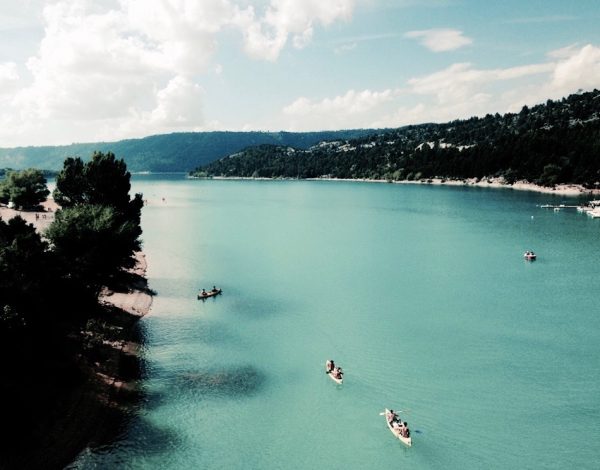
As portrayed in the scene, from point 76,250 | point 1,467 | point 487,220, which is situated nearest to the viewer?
point 1,467

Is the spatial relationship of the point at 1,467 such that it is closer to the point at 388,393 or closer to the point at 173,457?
the point at 173,457

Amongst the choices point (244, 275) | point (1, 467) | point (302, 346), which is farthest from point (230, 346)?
point (244, 275)

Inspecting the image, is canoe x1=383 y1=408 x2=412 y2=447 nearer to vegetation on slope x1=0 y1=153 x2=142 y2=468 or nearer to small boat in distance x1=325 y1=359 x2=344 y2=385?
small boat in distance x1=325 y1=359 x2=344 y2=385

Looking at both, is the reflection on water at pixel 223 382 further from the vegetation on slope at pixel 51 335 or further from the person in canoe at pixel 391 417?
the person in canoe at pixel 391 417

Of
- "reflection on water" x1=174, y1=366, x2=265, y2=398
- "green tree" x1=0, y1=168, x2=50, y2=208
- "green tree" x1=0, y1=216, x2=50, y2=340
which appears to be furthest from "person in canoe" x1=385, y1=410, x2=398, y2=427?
"green tree" x1=0, y1=168, x2=50, y2=208

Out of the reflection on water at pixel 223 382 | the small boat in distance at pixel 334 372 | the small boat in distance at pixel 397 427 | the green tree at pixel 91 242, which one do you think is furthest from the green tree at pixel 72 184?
the small boat in distance at pixel 397 427

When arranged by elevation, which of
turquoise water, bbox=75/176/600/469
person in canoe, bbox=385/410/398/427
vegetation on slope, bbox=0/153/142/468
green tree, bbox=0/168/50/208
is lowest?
turquoise water, bbox=75/176/600/469
